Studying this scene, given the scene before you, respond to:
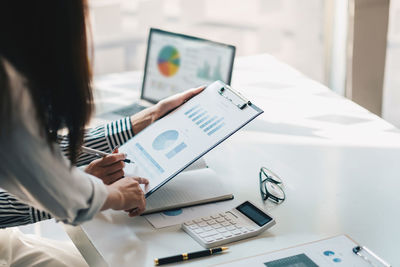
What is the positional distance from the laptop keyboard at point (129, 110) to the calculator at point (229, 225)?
77 centimetres

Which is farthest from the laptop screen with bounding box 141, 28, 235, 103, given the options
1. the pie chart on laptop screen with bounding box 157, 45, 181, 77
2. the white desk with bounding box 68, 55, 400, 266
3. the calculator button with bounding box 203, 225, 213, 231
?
the calculator button with bounding box 203, 225, 213, 231

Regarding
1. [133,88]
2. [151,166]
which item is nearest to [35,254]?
[151,166]

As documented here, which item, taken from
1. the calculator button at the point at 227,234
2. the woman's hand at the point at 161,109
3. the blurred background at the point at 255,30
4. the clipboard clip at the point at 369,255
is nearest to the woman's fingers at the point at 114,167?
the woman's hand at the point at 161,109

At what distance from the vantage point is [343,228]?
47.9 inches

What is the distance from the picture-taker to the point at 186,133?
1.38 meters

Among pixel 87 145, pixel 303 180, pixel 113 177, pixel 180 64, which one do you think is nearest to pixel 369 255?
pixel 303 180

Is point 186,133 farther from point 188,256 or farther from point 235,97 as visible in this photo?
point 188,256

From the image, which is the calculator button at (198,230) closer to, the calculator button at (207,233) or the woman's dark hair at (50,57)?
the calculator button at (207,233)

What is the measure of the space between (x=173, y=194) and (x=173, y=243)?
0.18 meters

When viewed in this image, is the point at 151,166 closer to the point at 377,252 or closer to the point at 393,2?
the point at 377,252

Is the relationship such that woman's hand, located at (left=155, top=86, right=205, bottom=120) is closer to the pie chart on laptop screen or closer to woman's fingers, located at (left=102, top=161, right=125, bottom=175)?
woman's fingers, located at (left=102, top=161, right=125, bottom=175)

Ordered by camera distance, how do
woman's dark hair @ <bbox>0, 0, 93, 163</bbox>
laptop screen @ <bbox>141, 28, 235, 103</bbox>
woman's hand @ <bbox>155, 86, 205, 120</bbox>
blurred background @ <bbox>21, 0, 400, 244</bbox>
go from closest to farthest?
1. woman's dark hair @ <bbox>0, 0, 93, 163</bbox>
2. woman's hand @ <bbox>155, 86, 205, 120</bbox>
3. laptop screen @ <bbox>141, 28, 235, 103</bbox>
4. blurred background @ <bbox>21, 0, 400, 244</bbox>

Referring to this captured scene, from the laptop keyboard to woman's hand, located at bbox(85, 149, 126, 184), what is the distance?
59 cm

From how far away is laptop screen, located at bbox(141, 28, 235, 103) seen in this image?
6.20ft
